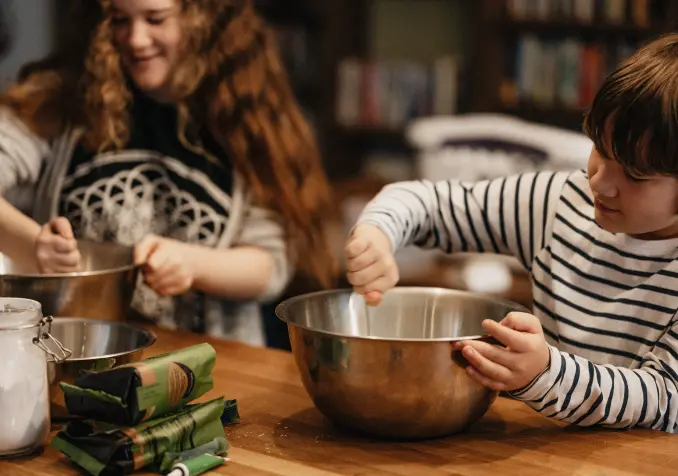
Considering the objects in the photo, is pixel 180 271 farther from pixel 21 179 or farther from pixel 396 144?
pixel 396 144

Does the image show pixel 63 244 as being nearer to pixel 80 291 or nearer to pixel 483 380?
pixel 80 291

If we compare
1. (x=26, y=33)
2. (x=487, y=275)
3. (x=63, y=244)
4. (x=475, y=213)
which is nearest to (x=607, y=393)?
(x=475, y=213)

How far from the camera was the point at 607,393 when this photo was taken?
40.3 inches

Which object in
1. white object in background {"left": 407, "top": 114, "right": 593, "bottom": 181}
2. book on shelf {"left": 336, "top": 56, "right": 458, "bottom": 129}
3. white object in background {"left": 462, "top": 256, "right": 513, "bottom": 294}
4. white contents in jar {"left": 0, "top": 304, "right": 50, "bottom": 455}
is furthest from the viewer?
book on shelf {"left": 336, "top": 56, "right": 458, "bottom": 129}

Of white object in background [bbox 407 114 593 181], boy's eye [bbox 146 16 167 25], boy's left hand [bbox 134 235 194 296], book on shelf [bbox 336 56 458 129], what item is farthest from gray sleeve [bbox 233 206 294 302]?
book on shelf [bbox 336 56 458 129]

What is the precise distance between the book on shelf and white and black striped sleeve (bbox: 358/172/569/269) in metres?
2.68

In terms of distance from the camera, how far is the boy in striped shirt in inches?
39.5

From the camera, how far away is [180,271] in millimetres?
1410

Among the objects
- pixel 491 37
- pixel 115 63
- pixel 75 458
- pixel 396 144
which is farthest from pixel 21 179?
pixel 396 144

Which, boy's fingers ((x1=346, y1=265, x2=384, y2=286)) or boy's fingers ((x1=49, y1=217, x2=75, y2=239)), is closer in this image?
boy's fingers ((x1=346, y1=265, x2=384, y2=286))

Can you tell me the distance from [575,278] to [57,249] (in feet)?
2.35

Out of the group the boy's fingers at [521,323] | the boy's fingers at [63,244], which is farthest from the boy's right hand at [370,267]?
the boy's fingers at [63,244]

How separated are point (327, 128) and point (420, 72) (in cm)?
47

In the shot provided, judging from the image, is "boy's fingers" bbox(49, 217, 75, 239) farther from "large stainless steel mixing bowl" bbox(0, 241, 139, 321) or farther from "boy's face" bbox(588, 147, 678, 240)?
"boy's face" bbox(588, 147, 678, 240)
